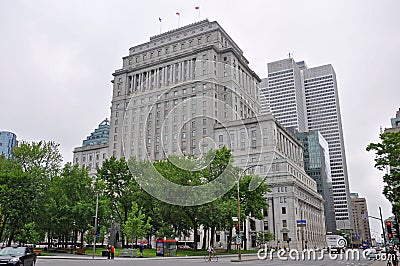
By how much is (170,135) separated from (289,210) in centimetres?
4096

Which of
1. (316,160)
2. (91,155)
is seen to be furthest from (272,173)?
(91,155)

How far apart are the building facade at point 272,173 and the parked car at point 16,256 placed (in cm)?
7605

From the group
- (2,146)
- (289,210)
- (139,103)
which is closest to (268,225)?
(289,210)

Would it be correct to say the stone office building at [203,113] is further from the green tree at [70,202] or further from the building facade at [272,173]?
the green tree at [70,202]

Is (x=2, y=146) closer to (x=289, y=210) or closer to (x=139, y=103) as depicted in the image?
(x=139, y=103)

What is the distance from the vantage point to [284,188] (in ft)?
335

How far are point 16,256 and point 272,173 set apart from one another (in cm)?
8823

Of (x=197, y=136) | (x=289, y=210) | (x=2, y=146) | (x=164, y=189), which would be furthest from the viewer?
(x=2, y=146)

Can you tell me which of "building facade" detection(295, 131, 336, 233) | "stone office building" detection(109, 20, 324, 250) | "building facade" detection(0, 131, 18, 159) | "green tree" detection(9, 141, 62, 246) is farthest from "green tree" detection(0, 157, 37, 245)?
"building facade" detection(295, 131, 336, 233)

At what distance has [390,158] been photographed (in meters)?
30.0

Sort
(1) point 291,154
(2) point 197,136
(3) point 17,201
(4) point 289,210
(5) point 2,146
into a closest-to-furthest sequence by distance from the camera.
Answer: (3) point 17,201
(4) point 289,210
(2) point 197,136
(1) point 291,154
(5) point 2,146

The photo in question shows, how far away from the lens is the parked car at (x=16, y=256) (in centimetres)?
1962

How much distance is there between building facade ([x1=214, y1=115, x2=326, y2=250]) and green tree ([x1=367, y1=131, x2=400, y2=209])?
63.1 metres

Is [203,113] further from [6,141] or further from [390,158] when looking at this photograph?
[6,141]
